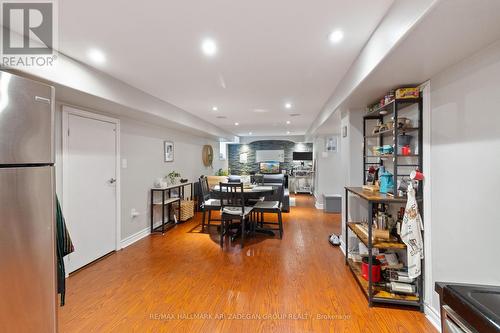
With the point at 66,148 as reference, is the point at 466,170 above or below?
below

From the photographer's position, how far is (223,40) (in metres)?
1.92

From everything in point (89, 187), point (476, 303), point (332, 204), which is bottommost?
point (332, 204)

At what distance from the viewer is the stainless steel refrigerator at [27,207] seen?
1077 millimetres

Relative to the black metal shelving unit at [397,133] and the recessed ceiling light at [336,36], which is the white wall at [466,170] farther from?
the recessed ceiling light at [336,36]

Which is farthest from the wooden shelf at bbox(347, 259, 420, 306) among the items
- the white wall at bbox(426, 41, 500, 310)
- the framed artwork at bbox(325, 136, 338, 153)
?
the framed artwork at bbox(325, 136, 338, 153)

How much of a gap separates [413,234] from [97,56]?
129 inches

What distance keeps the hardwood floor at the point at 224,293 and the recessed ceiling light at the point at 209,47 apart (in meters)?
2.34

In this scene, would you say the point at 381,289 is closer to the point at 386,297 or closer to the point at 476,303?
the point at 386,297

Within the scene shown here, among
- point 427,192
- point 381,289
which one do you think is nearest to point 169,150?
point 381,289

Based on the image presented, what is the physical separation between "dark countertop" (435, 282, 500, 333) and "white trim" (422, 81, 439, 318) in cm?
122

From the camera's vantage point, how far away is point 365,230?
251 centimetres

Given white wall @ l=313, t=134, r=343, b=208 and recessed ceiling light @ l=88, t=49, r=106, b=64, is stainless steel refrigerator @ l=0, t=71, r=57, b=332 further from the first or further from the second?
white wall @ l=313, t=134, r=343, b=208

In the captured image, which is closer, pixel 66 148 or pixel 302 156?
pixel 66 148

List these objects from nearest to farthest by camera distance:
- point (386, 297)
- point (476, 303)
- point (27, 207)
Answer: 1. point (476, 303)
2. point (27, 207)
3. point (386, 297)
